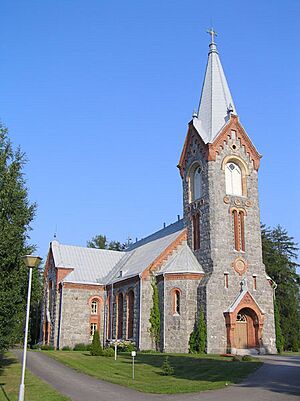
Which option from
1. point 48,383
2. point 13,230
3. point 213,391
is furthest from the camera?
point 48,383

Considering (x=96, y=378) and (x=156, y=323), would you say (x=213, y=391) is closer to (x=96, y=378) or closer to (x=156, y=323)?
(x=96, y=378)

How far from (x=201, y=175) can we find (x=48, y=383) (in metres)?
22.2

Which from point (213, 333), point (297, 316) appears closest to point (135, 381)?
point (213, 333)

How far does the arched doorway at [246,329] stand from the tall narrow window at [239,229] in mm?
4881

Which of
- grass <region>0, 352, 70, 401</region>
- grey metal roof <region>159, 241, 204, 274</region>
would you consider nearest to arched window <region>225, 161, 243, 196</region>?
grey metal roof <region>159, 241, 204, 274</region>

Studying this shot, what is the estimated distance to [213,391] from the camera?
15961mm

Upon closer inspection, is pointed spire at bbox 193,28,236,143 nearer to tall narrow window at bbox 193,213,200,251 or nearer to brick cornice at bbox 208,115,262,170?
brick cornice at bbox 208,115,262,170

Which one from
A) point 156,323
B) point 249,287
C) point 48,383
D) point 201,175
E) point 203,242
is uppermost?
point 201,175

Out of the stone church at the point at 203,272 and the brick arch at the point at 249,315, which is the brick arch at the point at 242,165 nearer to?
the stone church at the point at 203,272

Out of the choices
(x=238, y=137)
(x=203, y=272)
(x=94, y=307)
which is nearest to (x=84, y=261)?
(x=94, y=307)

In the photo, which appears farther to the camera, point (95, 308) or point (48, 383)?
point (95, 308)

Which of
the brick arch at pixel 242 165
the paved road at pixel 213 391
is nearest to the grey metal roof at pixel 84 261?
the brick arch at pixel 242 165

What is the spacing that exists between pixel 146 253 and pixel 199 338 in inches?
482

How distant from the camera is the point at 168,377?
20.5 metres
